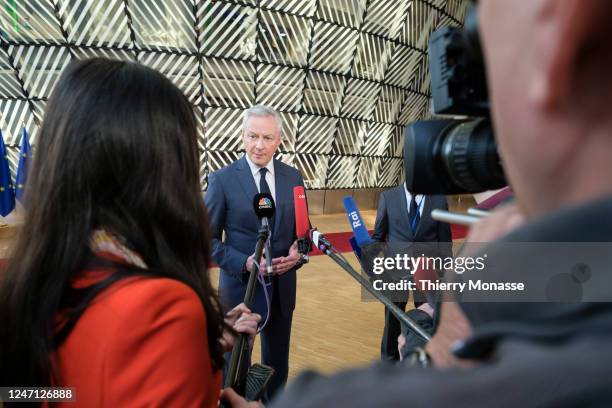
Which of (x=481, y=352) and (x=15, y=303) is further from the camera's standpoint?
(x=15, y=303)

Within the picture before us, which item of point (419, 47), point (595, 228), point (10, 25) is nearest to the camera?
point (595, 228)

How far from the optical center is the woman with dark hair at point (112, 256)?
830 mm

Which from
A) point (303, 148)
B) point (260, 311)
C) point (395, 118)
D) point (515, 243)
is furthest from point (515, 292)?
point (395, 118)

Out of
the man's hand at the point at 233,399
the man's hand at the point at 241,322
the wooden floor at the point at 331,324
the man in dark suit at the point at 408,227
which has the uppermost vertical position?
the man's hand at the point at 241,322

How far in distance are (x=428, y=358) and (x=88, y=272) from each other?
69cm

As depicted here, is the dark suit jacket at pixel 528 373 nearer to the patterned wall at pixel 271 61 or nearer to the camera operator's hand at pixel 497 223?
the camera operator's hand at pixel 497 223

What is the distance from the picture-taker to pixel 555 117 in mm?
296

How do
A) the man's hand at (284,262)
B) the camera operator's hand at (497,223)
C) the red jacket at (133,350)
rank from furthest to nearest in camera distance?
the man's hand at (284,262) < the red jacket at (133,350) < the camera operator's hand at (497,223)

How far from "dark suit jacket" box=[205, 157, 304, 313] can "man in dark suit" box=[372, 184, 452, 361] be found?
982 mm

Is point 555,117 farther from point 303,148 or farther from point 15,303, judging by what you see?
point 303,148

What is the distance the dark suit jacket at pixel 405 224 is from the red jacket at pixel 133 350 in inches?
110

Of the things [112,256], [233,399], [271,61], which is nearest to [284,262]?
[233,399]

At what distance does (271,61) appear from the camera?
14641 millimetres

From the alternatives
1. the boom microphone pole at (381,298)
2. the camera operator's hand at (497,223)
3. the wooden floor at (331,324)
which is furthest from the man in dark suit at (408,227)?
the camera operator's hand at (497,223)
